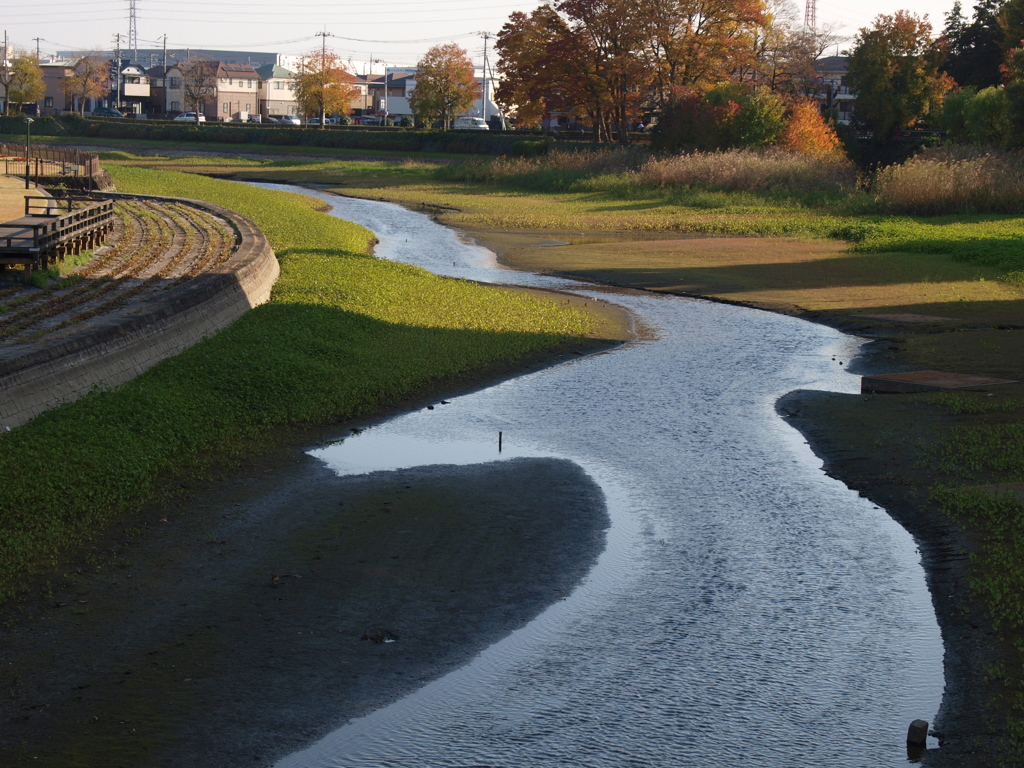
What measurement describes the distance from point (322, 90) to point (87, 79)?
111 feet

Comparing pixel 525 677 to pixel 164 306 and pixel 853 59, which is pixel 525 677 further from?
pixel 853 59

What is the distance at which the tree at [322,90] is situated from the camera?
95.6 meters

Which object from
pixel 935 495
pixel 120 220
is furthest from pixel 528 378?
pixel 120 220

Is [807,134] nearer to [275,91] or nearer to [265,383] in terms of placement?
[265,383]

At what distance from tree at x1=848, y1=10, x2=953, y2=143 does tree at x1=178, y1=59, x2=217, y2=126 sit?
6097 centimetres

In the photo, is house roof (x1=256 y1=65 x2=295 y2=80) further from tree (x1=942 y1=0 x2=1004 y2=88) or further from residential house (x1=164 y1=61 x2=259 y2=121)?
tree (x1=942 y1=0 x2=1004 y2=88)

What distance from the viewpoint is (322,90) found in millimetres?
95438

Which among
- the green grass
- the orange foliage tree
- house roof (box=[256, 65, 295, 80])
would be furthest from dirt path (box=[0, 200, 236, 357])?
house roof (box=[256, 65, 295, 80])

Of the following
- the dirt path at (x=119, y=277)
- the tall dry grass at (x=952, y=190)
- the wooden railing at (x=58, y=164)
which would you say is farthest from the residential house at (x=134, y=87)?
the dirt path at (x=119, y=277)

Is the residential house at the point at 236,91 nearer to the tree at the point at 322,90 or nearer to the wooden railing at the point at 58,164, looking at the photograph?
the tree at the point at 322,90

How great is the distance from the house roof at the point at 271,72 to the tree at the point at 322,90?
2934cm

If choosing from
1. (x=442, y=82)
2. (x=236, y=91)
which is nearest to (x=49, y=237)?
(x=442, y=82)

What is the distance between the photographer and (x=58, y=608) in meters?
7.14

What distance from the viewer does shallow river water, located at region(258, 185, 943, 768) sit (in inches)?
235
